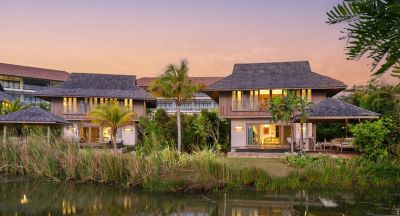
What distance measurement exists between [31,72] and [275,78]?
4163 cm

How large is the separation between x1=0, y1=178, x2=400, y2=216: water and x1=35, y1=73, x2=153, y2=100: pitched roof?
67.3 ft

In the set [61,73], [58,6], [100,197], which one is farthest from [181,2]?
[61,73]

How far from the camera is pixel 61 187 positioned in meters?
16.9

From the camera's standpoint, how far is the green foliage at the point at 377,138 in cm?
1841

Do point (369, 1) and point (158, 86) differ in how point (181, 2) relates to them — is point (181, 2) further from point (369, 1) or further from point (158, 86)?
point (369, 1)

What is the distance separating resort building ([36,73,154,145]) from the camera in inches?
1423

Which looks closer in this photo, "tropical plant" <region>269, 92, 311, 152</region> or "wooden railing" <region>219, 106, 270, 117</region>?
"tropical plant" <region>269, 92, 311, 152</region>

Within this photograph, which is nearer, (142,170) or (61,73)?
(142,170)

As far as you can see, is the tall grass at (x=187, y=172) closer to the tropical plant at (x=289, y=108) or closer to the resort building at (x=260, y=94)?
the tropical plant at (x=289, y=108)

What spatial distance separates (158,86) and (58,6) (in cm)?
970

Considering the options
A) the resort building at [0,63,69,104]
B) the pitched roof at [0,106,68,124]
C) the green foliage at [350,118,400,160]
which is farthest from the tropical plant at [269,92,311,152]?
the resort building at [0,63,69,104]

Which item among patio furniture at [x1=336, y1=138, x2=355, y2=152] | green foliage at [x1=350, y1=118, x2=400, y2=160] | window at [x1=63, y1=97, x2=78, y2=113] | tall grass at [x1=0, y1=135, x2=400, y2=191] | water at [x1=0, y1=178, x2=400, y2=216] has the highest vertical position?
window at [x1=63, y1=97, x2=78, y2=113]

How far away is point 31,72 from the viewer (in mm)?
59750

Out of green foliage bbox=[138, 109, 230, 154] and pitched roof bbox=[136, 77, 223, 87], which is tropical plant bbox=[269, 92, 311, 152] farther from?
pitched roof bbox=[136, 77, 223, 87]
